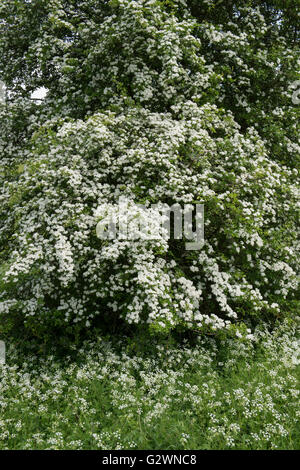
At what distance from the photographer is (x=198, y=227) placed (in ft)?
25.7

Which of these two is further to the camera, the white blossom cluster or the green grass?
the white blossom cluster

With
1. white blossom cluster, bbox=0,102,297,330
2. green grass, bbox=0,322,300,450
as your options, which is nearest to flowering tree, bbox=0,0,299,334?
white blossom cluster, bbox=0,102,297,330

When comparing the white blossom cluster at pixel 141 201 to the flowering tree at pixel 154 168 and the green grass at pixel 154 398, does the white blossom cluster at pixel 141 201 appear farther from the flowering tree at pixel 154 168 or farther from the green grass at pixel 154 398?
the green grass at pixel 154 398

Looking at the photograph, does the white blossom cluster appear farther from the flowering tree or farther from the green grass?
the green grass

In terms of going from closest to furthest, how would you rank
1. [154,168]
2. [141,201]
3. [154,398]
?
[154,398] → [141,201] → [154,168]

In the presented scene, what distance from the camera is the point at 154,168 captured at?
7.72 m

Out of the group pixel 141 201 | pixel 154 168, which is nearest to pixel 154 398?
pixel 141 201

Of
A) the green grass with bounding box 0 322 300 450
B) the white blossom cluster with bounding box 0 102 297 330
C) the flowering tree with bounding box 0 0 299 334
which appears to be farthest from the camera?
the flowering tree with bounding box 0 0 299 334

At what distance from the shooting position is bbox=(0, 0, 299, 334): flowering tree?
739 centimetres

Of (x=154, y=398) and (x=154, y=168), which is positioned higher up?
(x=154, y=168)

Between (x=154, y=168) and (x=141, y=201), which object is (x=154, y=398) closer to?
(x=141, y=201)

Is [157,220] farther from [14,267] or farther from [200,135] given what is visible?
[14,267]
